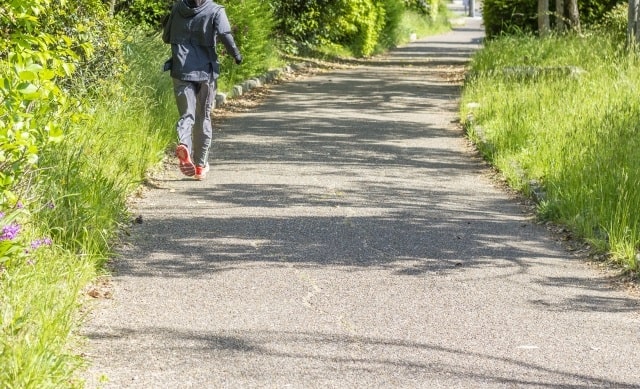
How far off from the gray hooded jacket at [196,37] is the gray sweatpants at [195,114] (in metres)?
0.12

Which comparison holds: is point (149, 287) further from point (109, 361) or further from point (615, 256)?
point (615, 256)

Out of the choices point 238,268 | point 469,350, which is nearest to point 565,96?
point 238,268

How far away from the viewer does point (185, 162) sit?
1068 centimetres

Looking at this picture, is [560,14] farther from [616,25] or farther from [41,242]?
[41,242]

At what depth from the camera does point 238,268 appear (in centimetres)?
751

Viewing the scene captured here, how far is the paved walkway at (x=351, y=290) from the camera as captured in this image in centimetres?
550

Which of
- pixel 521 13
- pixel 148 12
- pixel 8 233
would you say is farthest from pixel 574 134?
pixel 521 13

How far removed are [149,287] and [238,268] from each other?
73cm

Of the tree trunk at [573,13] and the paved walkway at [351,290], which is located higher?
the tree trunk at [573,13]

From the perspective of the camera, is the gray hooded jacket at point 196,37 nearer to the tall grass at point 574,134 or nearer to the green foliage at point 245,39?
→ the tall grass at point 574,134

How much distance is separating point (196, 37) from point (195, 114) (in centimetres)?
79

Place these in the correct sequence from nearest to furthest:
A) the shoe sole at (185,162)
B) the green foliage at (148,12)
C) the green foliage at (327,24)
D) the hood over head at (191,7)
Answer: the hood over head at (191,7) → the shoe sole at (185,162) → the green foliage at (148,12) → the green foliage at (327,24)

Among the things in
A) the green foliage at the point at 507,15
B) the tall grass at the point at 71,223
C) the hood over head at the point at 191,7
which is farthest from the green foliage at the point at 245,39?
the hood over head at the point at 191,7

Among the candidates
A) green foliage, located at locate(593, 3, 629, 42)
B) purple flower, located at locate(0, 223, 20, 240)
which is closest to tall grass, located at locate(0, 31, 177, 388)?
purple flower, located at locate(0, 223, 20, 240)
